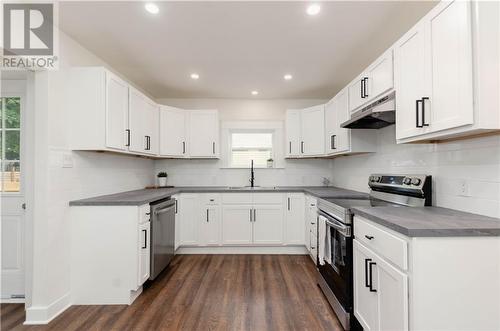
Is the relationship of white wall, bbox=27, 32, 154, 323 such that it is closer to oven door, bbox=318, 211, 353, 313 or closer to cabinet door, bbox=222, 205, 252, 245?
cabinet door, bbox=222, 205, 252, 245

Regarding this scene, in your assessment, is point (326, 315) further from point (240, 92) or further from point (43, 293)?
point (240, 92)

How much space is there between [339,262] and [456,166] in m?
1.16

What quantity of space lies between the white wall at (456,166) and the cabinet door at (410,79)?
0.35 meters

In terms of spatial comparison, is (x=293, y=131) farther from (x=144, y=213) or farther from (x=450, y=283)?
(x=450, y=283)

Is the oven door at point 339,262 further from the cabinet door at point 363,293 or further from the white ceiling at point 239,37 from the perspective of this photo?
the white ceiling at point 239,37

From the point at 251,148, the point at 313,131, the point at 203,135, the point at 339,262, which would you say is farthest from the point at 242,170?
the point at 339,262

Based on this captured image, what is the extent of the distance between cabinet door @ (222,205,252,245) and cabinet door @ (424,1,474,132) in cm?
263

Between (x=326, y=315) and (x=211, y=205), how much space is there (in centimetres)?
211

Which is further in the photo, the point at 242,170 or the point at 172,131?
the point at 242,170

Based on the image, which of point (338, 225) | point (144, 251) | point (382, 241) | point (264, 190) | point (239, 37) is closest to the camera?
point (382, 241)

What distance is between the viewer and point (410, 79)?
5.56 feet

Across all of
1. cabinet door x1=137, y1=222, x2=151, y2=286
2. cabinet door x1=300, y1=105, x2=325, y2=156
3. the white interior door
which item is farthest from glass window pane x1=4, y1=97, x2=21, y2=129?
cabinet door x1=300, y1=105, x2=325, y2=156

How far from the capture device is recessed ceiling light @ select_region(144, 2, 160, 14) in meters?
1.89

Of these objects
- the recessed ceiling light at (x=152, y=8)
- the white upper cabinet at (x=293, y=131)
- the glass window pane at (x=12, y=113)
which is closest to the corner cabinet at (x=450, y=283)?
the recessed ceiling light at (x=152, y=8)
